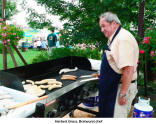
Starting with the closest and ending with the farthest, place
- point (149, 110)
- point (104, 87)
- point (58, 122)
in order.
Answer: point (58, 122), point (104, 87), point (149, 110)

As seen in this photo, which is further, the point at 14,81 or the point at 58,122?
the point at 14,81

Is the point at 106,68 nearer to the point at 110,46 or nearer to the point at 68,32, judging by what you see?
the point at 110,46

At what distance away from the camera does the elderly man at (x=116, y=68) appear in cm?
182

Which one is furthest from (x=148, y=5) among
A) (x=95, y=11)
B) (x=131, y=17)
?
(x=95, y=11)

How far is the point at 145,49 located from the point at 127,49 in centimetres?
248

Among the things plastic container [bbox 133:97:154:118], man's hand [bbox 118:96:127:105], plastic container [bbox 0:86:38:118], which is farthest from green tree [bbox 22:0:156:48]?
plastic container [bbox 0:86:38:118]

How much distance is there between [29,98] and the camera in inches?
65.3

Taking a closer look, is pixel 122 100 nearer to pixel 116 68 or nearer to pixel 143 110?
pixel 116 68

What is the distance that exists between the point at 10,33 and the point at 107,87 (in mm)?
3980

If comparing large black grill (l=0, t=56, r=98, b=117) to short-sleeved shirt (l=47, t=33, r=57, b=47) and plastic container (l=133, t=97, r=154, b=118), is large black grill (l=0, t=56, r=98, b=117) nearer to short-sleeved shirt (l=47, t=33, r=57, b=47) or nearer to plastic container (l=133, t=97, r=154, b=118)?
plastic container (l=133, t=97, r=154, b=118)

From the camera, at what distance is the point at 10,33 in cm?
505

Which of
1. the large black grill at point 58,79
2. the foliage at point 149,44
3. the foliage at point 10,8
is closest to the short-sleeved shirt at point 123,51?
the large black grill at point 58,79

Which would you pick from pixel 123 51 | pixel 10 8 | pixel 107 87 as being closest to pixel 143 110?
pixel 107 87

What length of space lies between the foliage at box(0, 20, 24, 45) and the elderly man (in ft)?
12.5
